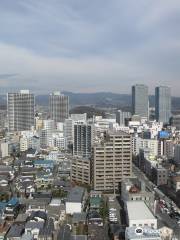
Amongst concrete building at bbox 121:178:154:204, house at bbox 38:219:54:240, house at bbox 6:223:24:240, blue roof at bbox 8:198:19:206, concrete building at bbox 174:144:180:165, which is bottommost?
house at bbox 6:223:24:240

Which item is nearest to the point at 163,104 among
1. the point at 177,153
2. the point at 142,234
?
the point at 177,153

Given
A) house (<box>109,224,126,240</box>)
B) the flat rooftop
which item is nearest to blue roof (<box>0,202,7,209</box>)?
house (<box>109,224,126,240</box>)

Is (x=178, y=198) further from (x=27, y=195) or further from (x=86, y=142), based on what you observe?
(x=86, y=142)

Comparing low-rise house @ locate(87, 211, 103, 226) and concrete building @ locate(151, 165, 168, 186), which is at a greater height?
concrete building @ locate(151, 165, 168, 186)

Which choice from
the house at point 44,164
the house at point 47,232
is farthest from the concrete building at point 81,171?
the house at point 47,232

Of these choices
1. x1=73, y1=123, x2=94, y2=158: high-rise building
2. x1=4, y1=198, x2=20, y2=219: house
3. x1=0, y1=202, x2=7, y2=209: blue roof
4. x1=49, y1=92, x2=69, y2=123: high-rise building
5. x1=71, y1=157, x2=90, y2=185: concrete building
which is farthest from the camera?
x1=49, y1=92, x2=69, y2=123: high-rise building

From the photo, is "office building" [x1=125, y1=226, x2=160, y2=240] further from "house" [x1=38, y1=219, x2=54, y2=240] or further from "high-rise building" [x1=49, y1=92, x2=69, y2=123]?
"high-rise building" [x1=49, y1=92, x2=69, y2=123]

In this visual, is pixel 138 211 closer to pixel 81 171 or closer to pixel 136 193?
pixel 136 193

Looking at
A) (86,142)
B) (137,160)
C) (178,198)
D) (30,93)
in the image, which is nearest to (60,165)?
(86,142)

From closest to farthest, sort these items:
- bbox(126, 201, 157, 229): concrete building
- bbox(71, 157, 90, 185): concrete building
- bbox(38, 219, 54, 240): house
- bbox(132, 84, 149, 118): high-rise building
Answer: bbox(38, 219, 54, 240): house, bbox(126, 201, 157, 229): concrete building, bbox(71, 157, 90, 185): concrete building, bbox(132, 84, 149, 118): high-rise building
